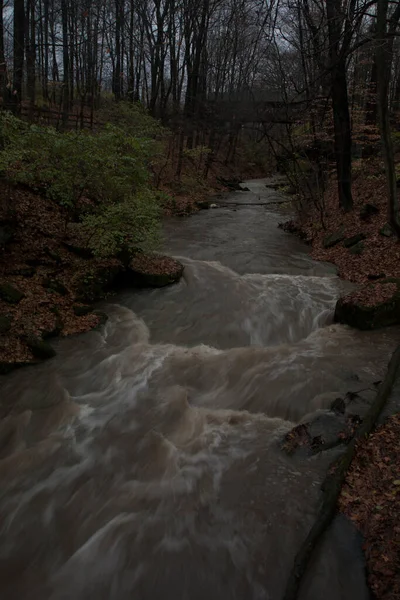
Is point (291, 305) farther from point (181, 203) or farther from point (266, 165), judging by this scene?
point (266, 165)

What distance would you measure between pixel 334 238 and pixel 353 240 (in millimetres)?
993

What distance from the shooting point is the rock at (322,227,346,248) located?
504 inches

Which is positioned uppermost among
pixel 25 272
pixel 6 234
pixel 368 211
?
pixel 368 211

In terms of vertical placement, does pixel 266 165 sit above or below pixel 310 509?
above

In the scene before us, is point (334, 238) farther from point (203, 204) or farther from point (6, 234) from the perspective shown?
point (203, 204)

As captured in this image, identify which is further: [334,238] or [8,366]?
[334,238]

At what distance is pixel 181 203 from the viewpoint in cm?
2014

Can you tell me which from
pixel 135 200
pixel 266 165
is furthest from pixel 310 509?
pixel 266 165

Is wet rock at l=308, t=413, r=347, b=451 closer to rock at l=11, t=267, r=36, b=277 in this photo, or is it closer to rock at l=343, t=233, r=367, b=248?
rock at l=11, t=267, r=36, b=277

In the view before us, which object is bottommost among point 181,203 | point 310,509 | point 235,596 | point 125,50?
point 235,596

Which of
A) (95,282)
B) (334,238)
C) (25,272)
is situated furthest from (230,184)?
(25,272)

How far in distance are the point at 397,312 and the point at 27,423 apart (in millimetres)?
6741

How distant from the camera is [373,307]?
25.1ft

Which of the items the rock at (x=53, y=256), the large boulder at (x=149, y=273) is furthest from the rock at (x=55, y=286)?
the large boulder at (x=149, y=273)
